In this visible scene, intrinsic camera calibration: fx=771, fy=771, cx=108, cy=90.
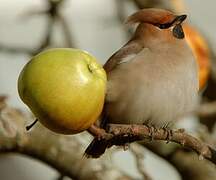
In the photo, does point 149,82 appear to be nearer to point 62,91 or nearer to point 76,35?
point 62,91

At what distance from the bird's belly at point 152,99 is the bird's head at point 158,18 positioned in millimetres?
118

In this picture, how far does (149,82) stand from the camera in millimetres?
1717

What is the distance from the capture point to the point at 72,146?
6.39 feet

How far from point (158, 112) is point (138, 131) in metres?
0.34

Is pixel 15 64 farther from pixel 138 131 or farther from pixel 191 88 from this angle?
pixel 138 131

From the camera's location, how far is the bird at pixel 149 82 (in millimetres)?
1664

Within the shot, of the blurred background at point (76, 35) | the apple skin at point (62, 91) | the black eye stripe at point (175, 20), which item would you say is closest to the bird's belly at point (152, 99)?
the black eye stripe at point (175, 20)

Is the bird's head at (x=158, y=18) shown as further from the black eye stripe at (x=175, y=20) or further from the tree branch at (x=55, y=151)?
the tree branch at (x=55, y=151)

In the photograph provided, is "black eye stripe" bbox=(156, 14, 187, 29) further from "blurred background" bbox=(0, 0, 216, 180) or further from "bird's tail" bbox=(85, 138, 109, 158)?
"blurred background" bbox=(0, 0, 216, 180)

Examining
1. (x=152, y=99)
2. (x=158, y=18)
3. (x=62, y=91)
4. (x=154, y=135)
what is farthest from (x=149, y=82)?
(x=62, y=91)

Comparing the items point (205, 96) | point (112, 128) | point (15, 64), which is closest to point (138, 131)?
point (112, 128)

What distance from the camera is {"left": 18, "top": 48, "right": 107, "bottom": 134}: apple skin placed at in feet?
4.14

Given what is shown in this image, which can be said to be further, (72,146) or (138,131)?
(72,146)

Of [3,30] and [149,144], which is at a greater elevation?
[149,144]
